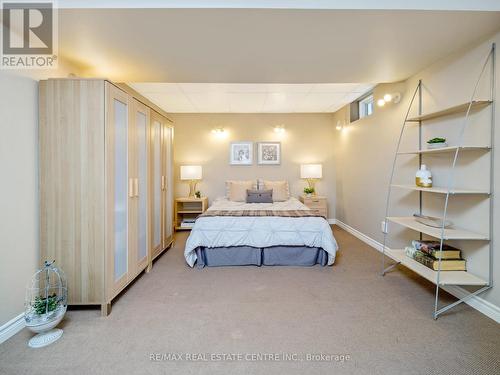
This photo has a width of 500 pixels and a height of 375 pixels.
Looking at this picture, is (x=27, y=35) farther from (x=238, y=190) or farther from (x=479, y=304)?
(x=479, y=304)

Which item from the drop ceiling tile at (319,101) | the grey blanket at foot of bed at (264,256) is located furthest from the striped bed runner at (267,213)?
the drop ceiling tile at (319,101)

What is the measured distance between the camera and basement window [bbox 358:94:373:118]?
425cm

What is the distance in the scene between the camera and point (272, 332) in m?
1.85

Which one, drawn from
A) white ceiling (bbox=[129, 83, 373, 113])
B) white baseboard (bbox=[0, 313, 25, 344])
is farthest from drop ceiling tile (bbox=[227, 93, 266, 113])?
white baseboard (bbox=[0, 313, 25, 344])

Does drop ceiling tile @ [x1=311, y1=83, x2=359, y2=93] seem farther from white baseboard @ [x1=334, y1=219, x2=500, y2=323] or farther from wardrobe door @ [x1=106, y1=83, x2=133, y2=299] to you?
white baseboard @ [x1=334, y1=219, x2=500, y2=323]

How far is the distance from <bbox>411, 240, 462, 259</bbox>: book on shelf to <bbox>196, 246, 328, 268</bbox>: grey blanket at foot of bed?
3.64ft

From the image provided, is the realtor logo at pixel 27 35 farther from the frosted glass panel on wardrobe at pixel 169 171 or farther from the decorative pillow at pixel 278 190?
the decorative pillow at pixel 278 190

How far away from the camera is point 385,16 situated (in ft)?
5.76

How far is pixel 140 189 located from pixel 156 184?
59 cm

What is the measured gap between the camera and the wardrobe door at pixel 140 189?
8.46ft

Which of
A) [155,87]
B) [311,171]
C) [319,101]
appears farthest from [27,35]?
[311,171]

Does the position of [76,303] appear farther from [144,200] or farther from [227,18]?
[227,18]

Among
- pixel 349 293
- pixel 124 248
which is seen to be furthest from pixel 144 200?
pixel 349 293

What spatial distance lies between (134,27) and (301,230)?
2732 millimetres
